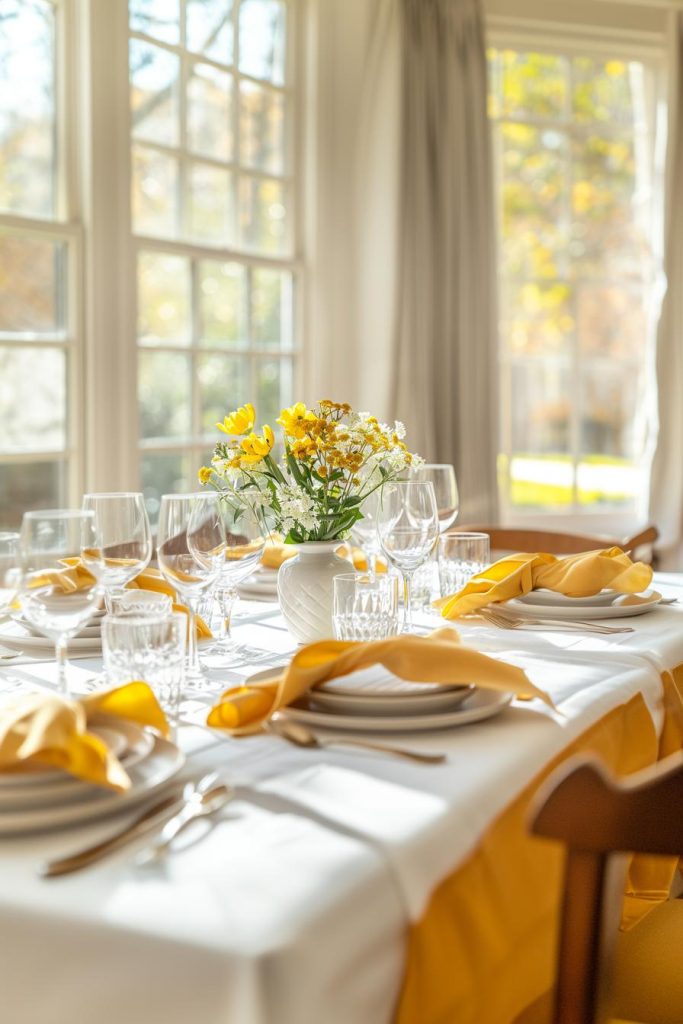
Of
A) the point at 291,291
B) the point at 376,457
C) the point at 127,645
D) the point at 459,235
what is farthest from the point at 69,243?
the point at 127,645

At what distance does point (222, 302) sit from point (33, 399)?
887 mm

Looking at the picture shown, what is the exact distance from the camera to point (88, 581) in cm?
133

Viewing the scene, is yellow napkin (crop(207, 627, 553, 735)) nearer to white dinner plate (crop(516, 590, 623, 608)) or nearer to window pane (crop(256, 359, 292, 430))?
white dinner plate (crop(516, 590, 623, 608))

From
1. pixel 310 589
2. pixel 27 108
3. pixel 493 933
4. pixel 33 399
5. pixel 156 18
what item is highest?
pixel 156 18

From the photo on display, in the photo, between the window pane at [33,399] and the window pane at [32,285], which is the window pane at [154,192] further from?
the window pane at [33,399]

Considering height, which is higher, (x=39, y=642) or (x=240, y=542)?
(x=240, y=542)

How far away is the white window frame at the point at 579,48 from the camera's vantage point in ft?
14.5

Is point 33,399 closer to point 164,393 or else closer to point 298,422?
point 164,393

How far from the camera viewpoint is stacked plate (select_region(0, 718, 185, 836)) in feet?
2.94

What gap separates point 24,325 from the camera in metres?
3.21

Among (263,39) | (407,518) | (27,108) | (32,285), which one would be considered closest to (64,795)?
(407,518)

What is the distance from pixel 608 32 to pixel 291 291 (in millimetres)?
1727

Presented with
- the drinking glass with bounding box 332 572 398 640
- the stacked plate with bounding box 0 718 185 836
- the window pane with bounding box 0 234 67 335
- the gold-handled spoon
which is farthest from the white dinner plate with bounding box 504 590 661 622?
the window pane with bounding box 0 234 67 335

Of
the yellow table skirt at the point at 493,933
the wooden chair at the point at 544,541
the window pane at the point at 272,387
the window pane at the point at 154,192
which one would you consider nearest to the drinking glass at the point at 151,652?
the yellow table skirt at the point at 493,933
